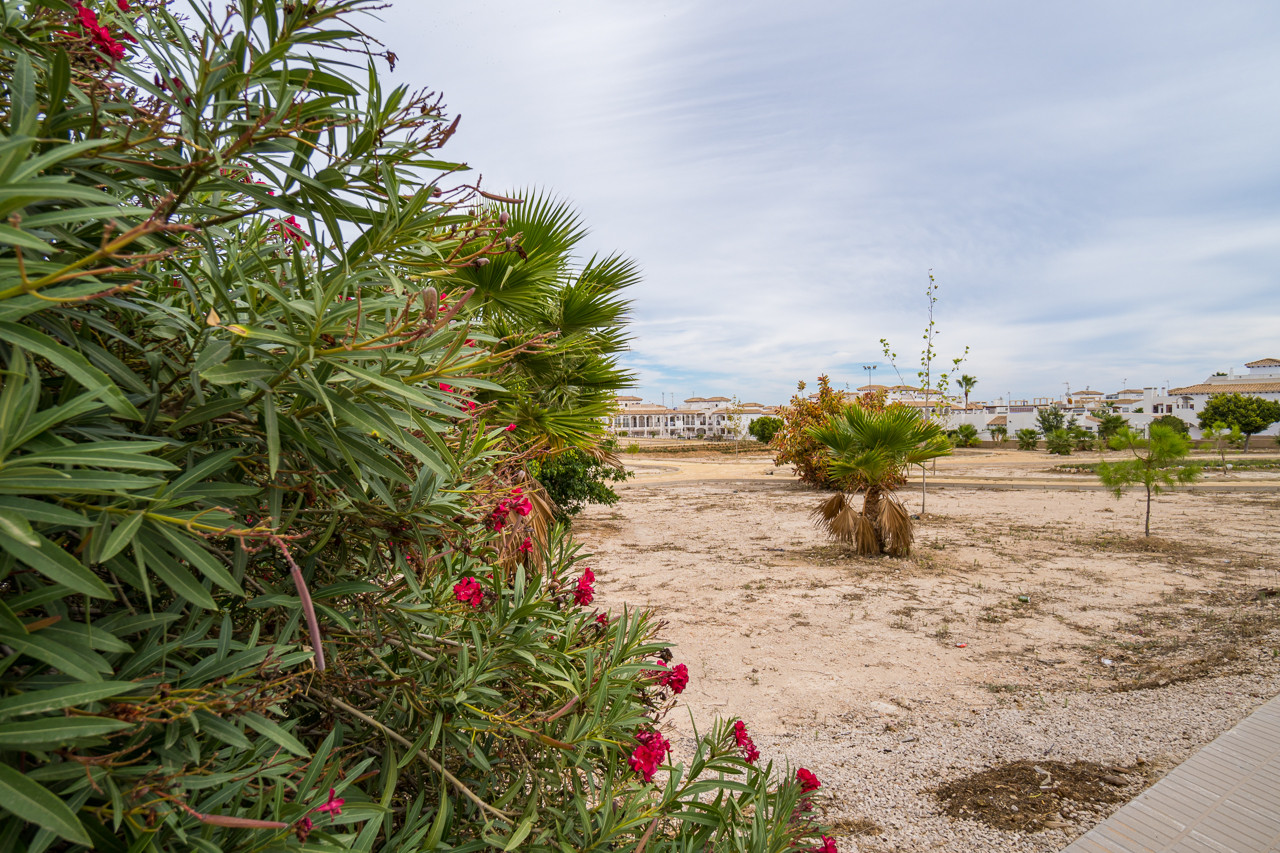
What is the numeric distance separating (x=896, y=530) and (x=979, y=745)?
5154 millimetres

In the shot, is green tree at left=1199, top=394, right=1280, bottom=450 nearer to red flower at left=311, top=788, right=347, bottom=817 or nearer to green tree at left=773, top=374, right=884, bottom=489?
green tree at left=773, top=374, right=884, bottom=489

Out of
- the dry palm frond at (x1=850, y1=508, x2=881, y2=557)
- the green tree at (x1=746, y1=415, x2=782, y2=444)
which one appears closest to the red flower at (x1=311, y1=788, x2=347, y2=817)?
the dry palm frond at (x1=850, y1=508, x2=881, y2=557)

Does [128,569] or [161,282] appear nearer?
[128,569]

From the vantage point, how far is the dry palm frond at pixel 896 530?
836 cm

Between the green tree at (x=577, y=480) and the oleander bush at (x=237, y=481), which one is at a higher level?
the oleander bush at (x=237, y=481)

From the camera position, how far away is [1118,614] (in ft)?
19.2

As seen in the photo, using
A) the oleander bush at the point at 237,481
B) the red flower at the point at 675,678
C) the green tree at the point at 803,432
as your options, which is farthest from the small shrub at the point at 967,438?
the oleander bush at the point at 237,481

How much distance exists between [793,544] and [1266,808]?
693 centimetres

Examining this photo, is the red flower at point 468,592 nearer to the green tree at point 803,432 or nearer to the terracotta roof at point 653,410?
the green tree at point 803,432

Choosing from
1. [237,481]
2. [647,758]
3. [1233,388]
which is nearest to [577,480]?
[647,758]

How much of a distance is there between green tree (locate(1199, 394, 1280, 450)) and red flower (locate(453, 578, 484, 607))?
156 feet

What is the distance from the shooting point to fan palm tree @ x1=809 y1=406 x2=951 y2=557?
8.16 metres

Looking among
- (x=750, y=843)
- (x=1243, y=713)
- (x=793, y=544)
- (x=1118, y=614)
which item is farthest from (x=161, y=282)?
(x=793, y=544)

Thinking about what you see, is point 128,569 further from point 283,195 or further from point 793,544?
point 793,544
